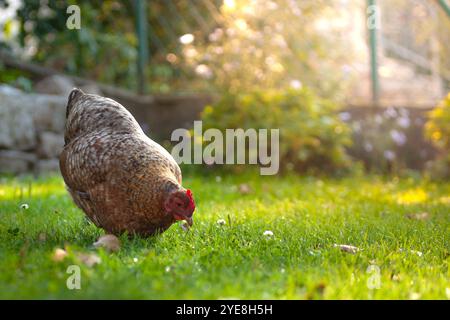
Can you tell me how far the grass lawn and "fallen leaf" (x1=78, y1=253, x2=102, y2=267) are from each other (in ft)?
0.09

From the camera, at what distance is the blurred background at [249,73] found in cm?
622

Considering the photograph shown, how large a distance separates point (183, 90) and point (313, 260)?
5268 mm

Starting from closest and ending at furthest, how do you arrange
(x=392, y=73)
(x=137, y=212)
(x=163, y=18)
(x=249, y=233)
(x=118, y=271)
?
(x=118, y=271)
(x=137, y=212)
(x=249, y=233)
(x=163, y=18)
(x=392, y=73)

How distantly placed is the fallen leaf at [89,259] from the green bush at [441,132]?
4.38 meters

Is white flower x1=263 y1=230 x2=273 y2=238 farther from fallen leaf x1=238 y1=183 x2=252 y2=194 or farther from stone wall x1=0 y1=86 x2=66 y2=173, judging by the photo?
Result: stone wall x1=0 y1=86 x2=66 y2=173

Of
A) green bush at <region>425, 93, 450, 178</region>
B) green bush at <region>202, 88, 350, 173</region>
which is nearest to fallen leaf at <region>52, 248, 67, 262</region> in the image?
green bush at <region>202, 88, 350, 173</region>

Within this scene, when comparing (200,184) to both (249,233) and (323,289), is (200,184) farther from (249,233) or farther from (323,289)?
(323,289)

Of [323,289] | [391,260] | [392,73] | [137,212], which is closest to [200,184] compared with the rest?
[137,212]

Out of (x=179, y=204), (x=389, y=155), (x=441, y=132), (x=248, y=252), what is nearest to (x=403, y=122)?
(x=389, y=155)

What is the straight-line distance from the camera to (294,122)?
20.1 ft

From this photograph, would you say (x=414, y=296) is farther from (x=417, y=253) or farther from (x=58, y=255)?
(x=58, y=255)

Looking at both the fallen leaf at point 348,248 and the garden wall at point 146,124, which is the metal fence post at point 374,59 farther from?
the fallen leaf at point 348,248

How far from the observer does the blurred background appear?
622 centimetres
